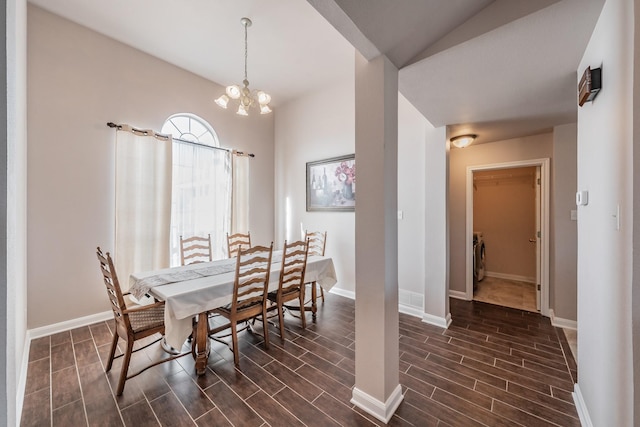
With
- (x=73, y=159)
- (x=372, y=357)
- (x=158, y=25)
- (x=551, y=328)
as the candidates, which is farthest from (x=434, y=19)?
(x=73, y=159)

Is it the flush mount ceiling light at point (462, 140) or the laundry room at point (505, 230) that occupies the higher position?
the flush mount ceiling light at point (462, 140)

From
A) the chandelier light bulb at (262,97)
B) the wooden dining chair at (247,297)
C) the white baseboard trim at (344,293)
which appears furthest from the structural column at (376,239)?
the white baseboard trim at (344,293)

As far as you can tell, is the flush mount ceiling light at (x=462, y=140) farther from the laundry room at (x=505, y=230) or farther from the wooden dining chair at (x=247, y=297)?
the wooden dining chair at (x=247, y=297)

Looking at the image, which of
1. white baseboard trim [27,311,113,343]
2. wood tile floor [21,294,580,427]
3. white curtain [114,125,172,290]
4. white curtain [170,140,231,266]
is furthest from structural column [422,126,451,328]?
white baseboard trim [27,311,113,343]

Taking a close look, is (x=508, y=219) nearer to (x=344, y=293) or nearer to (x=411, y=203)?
(x=411, y=203)

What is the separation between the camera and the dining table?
72.7 inches

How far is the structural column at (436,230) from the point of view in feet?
9.46

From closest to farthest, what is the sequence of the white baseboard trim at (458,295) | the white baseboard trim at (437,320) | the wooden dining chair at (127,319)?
the wooden dining chair at (127,319), the white baseboard trim at (437,320), the white baseboard trim at (458,295)

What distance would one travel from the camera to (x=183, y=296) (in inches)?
73.5

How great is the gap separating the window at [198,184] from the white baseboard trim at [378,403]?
3014 millimetres

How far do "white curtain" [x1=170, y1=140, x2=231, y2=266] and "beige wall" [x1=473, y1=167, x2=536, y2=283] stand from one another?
443 centimetres

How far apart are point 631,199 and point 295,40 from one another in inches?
125

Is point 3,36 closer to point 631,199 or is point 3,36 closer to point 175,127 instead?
point 631,199

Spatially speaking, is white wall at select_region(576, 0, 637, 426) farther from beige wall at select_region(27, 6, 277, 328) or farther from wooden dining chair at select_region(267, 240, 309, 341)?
beige wall at select_region(27, 6, 277, 328)
